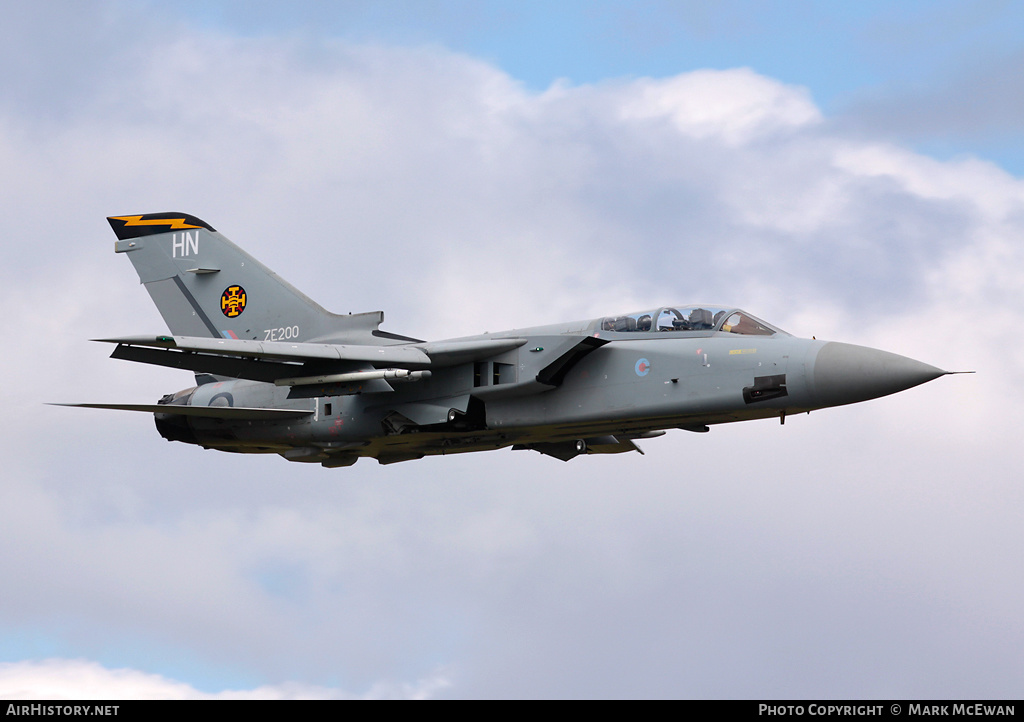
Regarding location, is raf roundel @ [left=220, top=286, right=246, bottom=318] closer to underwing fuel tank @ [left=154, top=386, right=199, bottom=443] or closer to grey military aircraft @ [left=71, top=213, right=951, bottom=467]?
grey military aircraft @ [left=71, top=213, right=951, bottom=467]

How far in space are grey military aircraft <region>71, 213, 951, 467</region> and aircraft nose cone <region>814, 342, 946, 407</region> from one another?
2cm

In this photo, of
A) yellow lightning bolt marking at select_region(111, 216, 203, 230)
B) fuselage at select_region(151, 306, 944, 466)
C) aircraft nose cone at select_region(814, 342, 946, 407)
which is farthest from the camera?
yellow lightning bolt marking at select_region(111, 216, 203, 230)

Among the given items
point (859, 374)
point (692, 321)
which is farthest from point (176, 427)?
point (859, 374)

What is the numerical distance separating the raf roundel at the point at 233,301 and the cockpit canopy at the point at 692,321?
28.1 ft

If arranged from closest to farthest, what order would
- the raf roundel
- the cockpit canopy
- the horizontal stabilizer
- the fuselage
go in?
the fuselage
the cockpit canopy
the horizontal stabilizer
the raf roundel

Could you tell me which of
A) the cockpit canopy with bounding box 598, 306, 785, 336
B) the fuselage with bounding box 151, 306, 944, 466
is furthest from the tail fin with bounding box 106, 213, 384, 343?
the cockpit canopy with bounding box 598, 306, 785, 336

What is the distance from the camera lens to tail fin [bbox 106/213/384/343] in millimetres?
26922

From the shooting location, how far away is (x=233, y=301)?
2766 centimetres

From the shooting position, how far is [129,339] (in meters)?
21.4

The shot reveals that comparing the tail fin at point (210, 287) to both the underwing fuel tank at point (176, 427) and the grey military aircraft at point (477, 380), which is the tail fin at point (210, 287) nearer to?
the grey military aircraft at point (477, 380)

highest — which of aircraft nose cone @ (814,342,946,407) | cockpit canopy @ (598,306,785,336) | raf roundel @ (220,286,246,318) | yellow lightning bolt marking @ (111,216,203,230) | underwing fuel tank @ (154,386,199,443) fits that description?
yellow lightning bolt marking @ (111,216,203,230)
